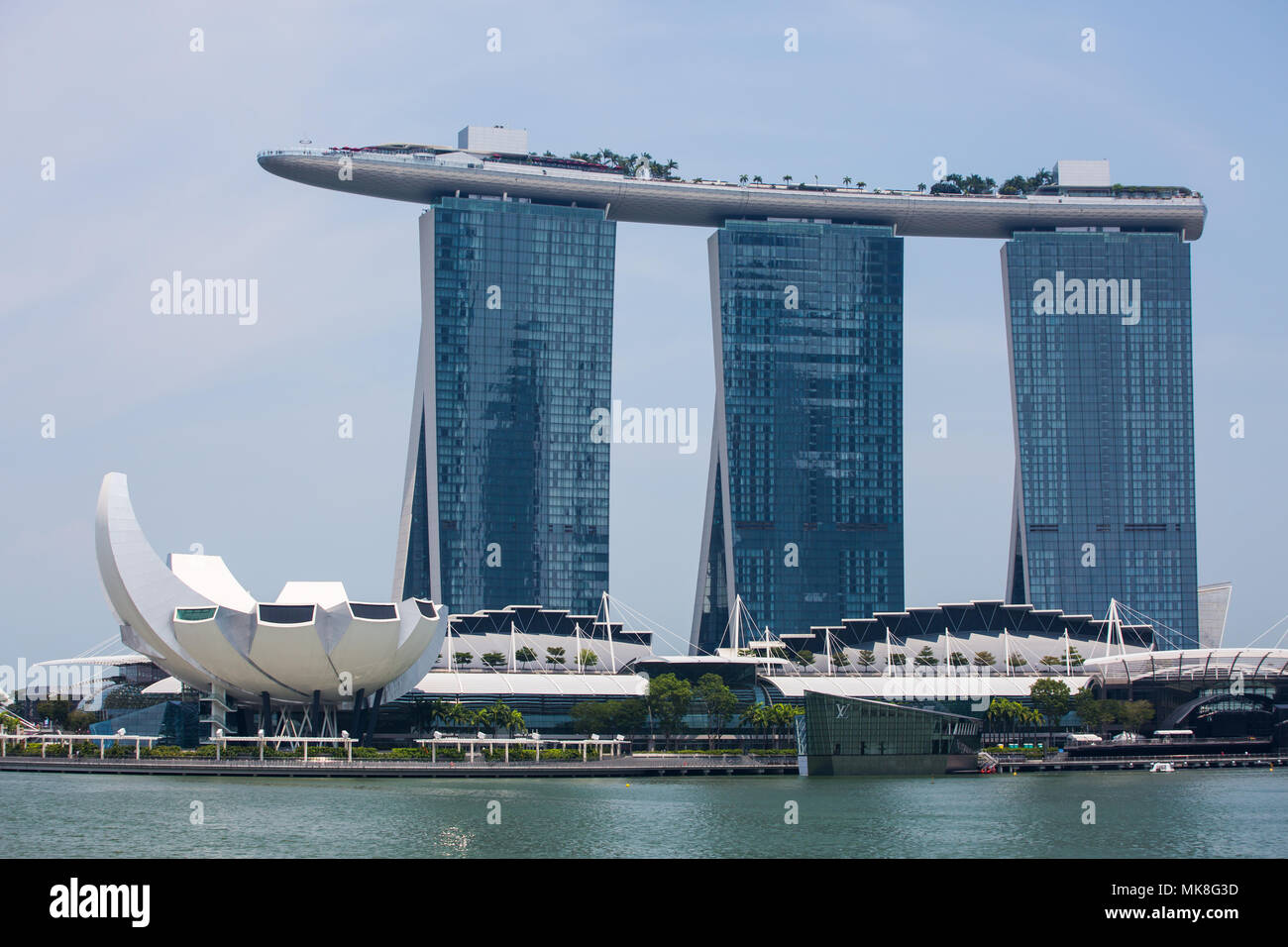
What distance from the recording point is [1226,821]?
232ft

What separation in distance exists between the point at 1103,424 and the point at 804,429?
36.2 meters

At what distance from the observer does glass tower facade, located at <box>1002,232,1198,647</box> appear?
180750mm

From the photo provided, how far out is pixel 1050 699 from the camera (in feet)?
458

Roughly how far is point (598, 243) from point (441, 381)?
26.1 m

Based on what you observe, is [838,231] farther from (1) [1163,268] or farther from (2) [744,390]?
(1) [1163,268]

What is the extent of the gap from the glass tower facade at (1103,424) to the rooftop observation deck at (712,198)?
3125 mm

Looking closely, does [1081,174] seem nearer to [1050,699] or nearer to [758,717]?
[1050,699]

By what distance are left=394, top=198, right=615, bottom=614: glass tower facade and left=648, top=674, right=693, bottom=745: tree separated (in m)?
39.0

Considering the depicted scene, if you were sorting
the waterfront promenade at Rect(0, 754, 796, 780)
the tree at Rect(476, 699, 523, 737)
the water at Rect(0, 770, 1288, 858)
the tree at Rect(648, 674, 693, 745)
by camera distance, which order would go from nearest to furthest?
the water at Rect(0, 770, 1288, 858)
the waterfront promenade at Rect(0, 754, 796, 780)
the tree at Rect(476, 699, 523, 737)
the tree at Rect(648, 674, 693, 745)

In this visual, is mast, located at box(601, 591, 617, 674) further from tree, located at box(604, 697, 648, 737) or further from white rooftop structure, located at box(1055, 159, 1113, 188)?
white rooftop structure, located at box(1055, 159, 1113, 188)

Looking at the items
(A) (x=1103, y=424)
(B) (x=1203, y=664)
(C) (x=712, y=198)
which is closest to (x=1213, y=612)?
(A) (x=1103, y=424)

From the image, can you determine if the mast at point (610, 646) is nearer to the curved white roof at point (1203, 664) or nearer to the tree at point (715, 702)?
the tree at point (715, 702)

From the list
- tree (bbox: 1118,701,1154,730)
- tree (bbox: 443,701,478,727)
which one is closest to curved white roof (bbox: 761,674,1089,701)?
tree (bbox: 1118,701,1154,730)

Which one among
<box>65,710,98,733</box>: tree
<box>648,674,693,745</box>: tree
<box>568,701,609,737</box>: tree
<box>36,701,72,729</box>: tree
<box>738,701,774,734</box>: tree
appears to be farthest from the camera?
<box>36,701,72,729</box>: tree
